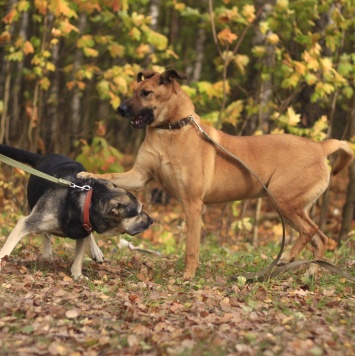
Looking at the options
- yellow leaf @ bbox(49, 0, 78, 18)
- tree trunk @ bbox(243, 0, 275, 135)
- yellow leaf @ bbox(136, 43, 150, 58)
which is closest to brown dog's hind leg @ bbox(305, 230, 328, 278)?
tree trunk @ bbox(243, 0, 275, 135)

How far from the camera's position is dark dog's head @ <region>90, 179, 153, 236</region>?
6.75 meters

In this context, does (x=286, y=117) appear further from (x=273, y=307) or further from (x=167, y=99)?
(x=273, y=307)

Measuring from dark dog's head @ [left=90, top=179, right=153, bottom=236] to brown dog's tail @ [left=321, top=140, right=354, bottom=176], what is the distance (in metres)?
2.56

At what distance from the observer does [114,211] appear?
673cm

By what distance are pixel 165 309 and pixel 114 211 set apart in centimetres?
129

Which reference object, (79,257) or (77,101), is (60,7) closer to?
(79,257)

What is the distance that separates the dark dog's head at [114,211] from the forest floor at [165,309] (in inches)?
24.4

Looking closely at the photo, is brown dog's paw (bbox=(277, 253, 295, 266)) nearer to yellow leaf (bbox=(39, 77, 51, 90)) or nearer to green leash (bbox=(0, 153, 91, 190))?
green leash (bbox=(0, 153, 91, 190))

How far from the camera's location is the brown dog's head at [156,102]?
7.25 m

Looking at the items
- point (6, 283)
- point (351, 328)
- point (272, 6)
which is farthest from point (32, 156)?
point (272, 6)

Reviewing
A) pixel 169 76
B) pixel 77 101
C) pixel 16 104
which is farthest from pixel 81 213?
pixel 77 101

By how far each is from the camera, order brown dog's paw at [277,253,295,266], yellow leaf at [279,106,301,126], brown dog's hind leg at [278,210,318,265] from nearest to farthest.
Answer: brown dog's hind leg at [278,210,318,265]
brown dog's paw at [277,253,295,266]
yellow leaf at [279,106,301,126]

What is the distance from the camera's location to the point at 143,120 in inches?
288

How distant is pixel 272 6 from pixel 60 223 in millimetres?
6659
